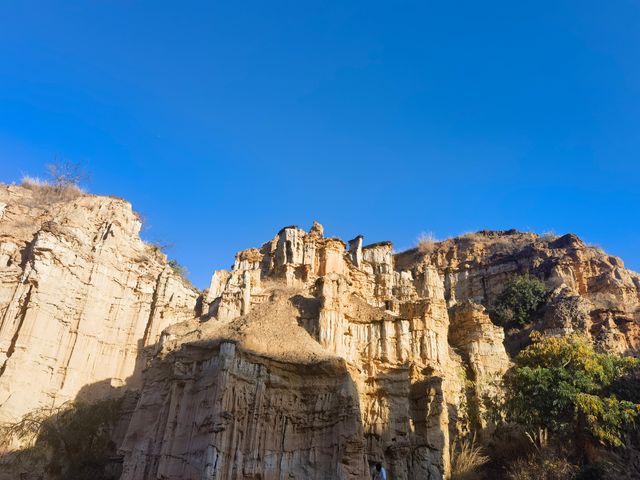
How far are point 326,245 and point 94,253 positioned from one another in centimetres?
1768

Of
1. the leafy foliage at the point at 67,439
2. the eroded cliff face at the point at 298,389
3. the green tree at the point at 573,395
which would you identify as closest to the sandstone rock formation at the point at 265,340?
the eroded cliff face at the point at 298,389

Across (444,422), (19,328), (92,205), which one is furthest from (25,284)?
(444,422)

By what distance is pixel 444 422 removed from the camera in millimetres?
26266

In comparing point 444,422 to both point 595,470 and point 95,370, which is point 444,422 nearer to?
point 595,470

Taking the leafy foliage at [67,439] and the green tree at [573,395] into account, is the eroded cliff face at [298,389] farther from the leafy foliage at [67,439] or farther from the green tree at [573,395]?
the leafy foliage at [67,439]

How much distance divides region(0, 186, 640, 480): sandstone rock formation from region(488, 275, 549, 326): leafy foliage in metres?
1.91

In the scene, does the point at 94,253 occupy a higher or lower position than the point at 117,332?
higher

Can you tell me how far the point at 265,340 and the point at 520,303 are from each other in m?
30.5

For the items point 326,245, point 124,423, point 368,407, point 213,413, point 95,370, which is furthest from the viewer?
point 95,370

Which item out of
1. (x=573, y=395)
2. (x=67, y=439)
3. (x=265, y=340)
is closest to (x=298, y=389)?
(x=265, y=340)

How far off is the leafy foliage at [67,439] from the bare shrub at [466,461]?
52.9 ft

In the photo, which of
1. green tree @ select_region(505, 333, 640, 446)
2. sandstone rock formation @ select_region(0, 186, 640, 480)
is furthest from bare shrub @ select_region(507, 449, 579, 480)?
sandstone rock formation @ select_region(0, 186, 640, 480)

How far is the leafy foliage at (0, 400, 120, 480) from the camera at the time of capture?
29.5m

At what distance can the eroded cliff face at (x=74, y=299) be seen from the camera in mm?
35688
